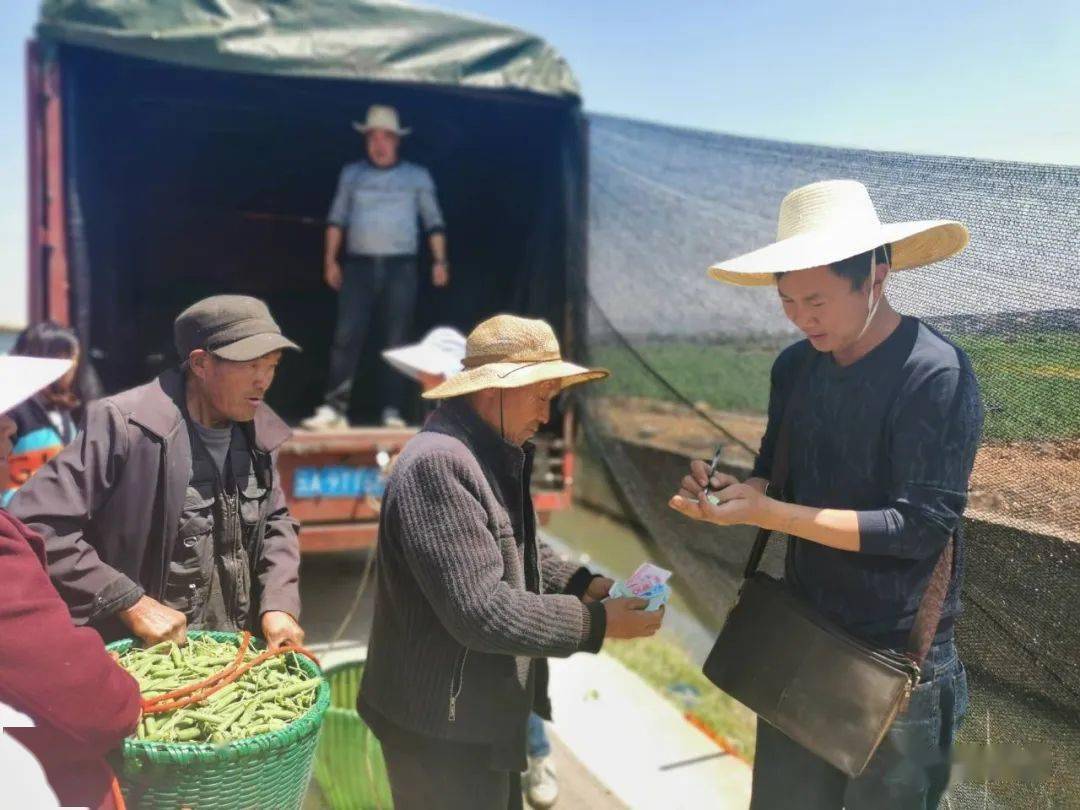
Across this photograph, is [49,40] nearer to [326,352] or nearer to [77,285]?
[77,285]

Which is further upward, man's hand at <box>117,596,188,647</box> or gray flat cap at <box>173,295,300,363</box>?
gray flat cap at <box>173,295,300,363</box>

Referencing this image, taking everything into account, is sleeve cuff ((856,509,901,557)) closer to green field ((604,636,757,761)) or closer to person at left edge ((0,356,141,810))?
person at left edge ((0,356,141,810))

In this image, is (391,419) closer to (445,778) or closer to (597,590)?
(597,590)

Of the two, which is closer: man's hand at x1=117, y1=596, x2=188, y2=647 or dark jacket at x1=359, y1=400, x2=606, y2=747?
dark jacket at x1=359, y1=400, x2=606, y2=747

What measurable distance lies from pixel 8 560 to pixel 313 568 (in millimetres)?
4283

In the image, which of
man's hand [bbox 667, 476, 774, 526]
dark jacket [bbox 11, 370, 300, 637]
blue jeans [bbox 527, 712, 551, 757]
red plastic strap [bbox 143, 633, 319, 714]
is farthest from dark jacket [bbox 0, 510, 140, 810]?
blue jeans [bbox 527, 712, 551, 757]

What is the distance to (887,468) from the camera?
1659 millimetres

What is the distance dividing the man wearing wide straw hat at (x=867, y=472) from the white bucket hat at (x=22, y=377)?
137 cm

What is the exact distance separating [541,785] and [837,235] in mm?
2314

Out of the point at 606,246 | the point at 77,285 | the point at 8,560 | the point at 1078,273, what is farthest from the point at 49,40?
the point at 1078,273

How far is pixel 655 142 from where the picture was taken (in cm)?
360

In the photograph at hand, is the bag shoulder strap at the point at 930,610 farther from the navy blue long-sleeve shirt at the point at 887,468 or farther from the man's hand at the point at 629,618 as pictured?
the man's hand at the point at 629,618

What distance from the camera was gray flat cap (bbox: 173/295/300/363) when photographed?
2027 mm

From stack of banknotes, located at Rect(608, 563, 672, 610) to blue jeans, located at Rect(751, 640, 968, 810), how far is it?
421mm
